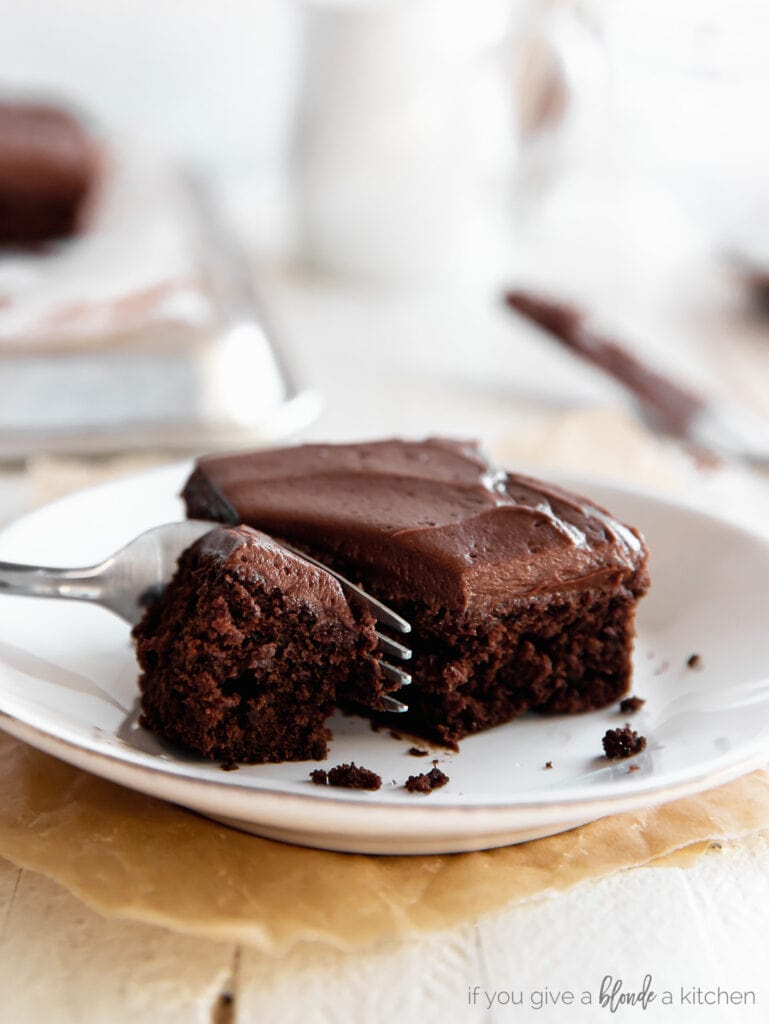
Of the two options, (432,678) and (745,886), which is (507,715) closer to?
(432,678)

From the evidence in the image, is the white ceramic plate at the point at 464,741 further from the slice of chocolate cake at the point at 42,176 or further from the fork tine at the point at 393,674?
the slice of chocolate cake at the point at 42,176

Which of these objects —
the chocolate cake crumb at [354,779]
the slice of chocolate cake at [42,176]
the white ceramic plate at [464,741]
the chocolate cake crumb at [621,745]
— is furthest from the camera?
the slice of chocolate cake at [42,176]

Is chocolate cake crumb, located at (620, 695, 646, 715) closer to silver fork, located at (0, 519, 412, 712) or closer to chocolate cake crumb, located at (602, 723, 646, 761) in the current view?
chocolate cake crumb, located at (602, 723, 646, 761)

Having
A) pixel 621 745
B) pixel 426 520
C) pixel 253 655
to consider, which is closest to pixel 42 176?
pixel 426 520

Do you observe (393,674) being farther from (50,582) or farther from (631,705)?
(50,582)

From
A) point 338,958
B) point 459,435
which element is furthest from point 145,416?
point 338,958

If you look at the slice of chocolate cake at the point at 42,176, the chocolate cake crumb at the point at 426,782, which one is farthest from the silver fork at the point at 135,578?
the slice of chocolate cake at the point at 42,176

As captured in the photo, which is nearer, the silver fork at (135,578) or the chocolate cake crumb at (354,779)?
the chocolate cake crumb at (354,779)
